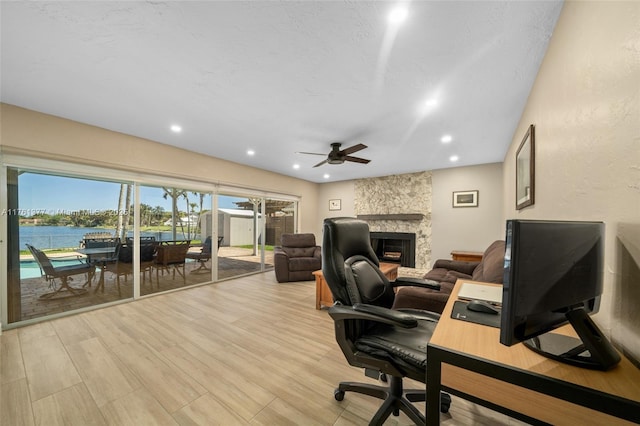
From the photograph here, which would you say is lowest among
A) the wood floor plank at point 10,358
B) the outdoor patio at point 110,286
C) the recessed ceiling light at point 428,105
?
the wood floor plank at point 10,358

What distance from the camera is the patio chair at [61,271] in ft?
9.06

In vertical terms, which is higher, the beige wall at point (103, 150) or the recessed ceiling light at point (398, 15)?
the recessed ceiling light at point (398, 15)

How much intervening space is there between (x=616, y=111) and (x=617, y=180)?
267 mm

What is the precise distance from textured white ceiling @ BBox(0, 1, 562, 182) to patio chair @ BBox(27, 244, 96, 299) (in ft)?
5.83

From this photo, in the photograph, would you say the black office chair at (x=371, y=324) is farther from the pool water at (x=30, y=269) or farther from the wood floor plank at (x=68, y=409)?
the pool water at (x=30, y=269)

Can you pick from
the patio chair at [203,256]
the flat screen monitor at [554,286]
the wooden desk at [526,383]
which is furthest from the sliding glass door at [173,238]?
the flat screen monitor at [554,286]

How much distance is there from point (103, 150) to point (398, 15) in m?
3.91

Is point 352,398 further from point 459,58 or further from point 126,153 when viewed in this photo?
point 126,153

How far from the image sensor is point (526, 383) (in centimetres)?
62

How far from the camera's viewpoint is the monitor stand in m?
0.65

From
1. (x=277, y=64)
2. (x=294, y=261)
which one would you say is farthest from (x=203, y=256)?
(x=277, y=64)

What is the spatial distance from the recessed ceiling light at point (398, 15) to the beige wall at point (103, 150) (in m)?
3.83

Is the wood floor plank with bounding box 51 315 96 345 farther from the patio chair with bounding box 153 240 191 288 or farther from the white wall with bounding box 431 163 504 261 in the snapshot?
the white wall with bounding box 431 163 504 261

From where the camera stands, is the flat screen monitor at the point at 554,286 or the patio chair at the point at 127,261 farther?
the patio chair at the point at 127,261
